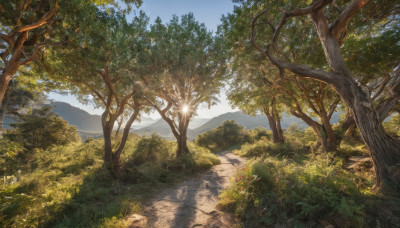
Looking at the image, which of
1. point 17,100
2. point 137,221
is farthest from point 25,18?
point 17,100

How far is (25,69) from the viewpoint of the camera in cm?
909

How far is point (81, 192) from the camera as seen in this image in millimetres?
5289

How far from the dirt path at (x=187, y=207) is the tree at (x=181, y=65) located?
5.55m

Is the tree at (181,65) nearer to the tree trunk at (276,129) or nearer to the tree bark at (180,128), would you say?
the tree bark at (180,128)

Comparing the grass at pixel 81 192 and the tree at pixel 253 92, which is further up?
the tree at pixel 253 92

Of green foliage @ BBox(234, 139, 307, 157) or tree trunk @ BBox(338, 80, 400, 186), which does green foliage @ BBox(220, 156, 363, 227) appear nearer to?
tree trunk @ BBox(338, 80, 400, 186)

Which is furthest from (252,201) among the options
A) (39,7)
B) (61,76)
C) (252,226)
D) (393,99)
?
(61,76)

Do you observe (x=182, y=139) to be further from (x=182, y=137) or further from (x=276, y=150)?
(x=276, y=150)

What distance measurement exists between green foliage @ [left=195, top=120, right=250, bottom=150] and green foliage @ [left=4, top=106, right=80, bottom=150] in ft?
59.0

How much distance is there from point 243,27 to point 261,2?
143cm

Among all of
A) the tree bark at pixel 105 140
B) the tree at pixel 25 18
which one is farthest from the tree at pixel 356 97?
the tree bark at pixel 105 140

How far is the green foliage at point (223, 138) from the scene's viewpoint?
80.6 ft

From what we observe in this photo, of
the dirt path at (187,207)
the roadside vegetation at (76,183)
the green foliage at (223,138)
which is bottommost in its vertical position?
the dirt path at (187,207)

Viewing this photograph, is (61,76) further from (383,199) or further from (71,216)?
(383,199)
